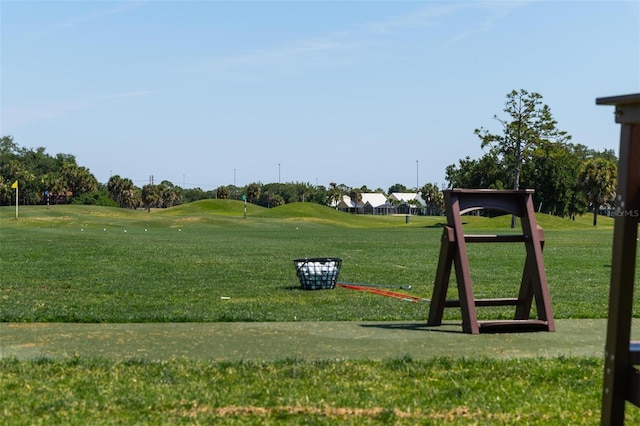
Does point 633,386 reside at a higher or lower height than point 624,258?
lower

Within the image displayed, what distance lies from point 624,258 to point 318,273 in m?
11.3

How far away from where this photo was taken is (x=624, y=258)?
4195 millimetres

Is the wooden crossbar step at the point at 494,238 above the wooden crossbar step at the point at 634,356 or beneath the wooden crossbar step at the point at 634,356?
above

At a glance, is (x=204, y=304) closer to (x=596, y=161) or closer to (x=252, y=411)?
(x=252, y=411)

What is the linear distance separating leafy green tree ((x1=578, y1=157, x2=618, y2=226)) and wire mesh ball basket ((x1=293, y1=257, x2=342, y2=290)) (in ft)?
315

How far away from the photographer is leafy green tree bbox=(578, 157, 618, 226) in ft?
351

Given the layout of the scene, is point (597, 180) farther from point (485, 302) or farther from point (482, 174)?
point (485, 302)

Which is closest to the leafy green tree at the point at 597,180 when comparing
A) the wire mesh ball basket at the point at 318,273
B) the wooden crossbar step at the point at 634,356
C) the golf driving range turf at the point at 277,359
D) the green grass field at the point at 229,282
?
the green grass field at the point at 229,282

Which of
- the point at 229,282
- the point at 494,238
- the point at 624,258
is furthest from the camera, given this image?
the point at 229,282

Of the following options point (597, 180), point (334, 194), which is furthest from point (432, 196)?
point (597, 180)

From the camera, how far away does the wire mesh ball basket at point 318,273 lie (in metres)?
15.3

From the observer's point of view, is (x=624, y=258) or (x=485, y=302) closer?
(x=624, y=258)

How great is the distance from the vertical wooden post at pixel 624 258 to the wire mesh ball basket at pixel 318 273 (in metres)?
10.9

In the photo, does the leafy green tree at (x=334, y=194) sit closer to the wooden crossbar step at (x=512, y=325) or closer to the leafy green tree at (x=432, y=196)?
the leafy green tree at (x=432, y=196)
